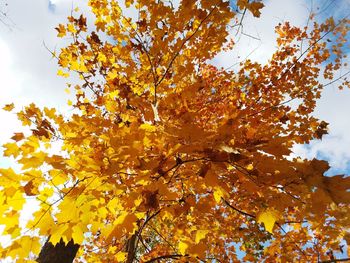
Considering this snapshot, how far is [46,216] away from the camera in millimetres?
1741

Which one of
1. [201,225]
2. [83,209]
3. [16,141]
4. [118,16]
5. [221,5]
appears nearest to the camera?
[83,209]

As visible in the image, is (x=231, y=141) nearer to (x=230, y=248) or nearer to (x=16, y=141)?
(x=16, y=141)

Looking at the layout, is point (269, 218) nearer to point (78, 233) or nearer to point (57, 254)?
point (78, 233)

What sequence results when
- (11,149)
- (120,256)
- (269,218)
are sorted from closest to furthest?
1. (269,218)
2. (11,149)
3. (120,256)

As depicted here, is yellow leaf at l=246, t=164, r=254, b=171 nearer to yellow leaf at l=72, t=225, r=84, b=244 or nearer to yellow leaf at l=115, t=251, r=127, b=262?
yellow leaf at l=72, t=225, r=84, b=244

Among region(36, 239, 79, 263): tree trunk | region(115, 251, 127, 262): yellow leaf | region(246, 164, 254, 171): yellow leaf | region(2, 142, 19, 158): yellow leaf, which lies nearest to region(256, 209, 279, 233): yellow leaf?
region(246, 164, 254, 171): yellow leaf

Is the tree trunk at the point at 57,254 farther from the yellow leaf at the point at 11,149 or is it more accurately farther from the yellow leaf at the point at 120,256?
the yellow leaf at the point at 11,149

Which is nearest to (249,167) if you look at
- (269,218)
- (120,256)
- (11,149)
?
(269,218)

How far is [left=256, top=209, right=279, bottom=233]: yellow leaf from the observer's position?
1.67 metres

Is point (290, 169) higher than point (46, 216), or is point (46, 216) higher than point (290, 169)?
point (290, 169)

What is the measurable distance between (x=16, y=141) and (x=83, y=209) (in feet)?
3.33

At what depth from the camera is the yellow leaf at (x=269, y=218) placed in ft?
5.49

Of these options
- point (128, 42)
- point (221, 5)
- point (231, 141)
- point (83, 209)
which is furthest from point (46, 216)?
point (128, 42)

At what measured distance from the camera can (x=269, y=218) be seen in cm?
168
